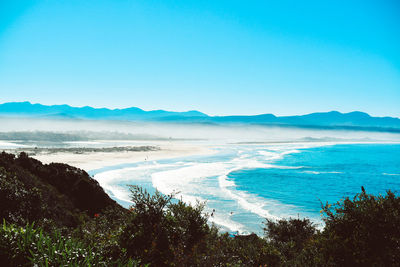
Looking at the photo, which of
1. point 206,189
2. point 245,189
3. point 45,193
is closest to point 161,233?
point 45,193

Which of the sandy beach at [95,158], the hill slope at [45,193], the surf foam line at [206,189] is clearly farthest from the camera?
the sandy beach at [95,158]

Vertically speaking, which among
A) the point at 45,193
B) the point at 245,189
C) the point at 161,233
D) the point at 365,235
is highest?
the point at 365,235

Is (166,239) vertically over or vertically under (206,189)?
over

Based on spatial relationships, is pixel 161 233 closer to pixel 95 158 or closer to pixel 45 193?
pixel 45 193

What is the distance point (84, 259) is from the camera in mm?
5141

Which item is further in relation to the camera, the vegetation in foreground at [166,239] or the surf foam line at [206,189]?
the surf foam line at [206,189]

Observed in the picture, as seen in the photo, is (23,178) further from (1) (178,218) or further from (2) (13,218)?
(1) (178,218)

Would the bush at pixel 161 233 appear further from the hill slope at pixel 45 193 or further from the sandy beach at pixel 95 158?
the sandy beach at pixel 95 158

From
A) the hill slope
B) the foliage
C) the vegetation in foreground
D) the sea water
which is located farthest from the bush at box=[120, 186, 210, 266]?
the sea water

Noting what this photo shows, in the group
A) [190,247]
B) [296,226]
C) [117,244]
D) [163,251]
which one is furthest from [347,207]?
[296,226]

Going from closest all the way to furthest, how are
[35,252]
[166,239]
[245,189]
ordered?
[35,252], [166,239], [245,189]

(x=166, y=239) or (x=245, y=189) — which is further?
(x=245, y=189)

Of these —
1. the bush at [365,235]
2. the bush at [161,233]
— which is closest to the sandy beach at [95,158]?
the bush at [161,233]

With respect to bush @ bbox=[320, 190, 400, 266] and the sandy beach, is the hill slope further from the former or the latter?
the sandy beach
